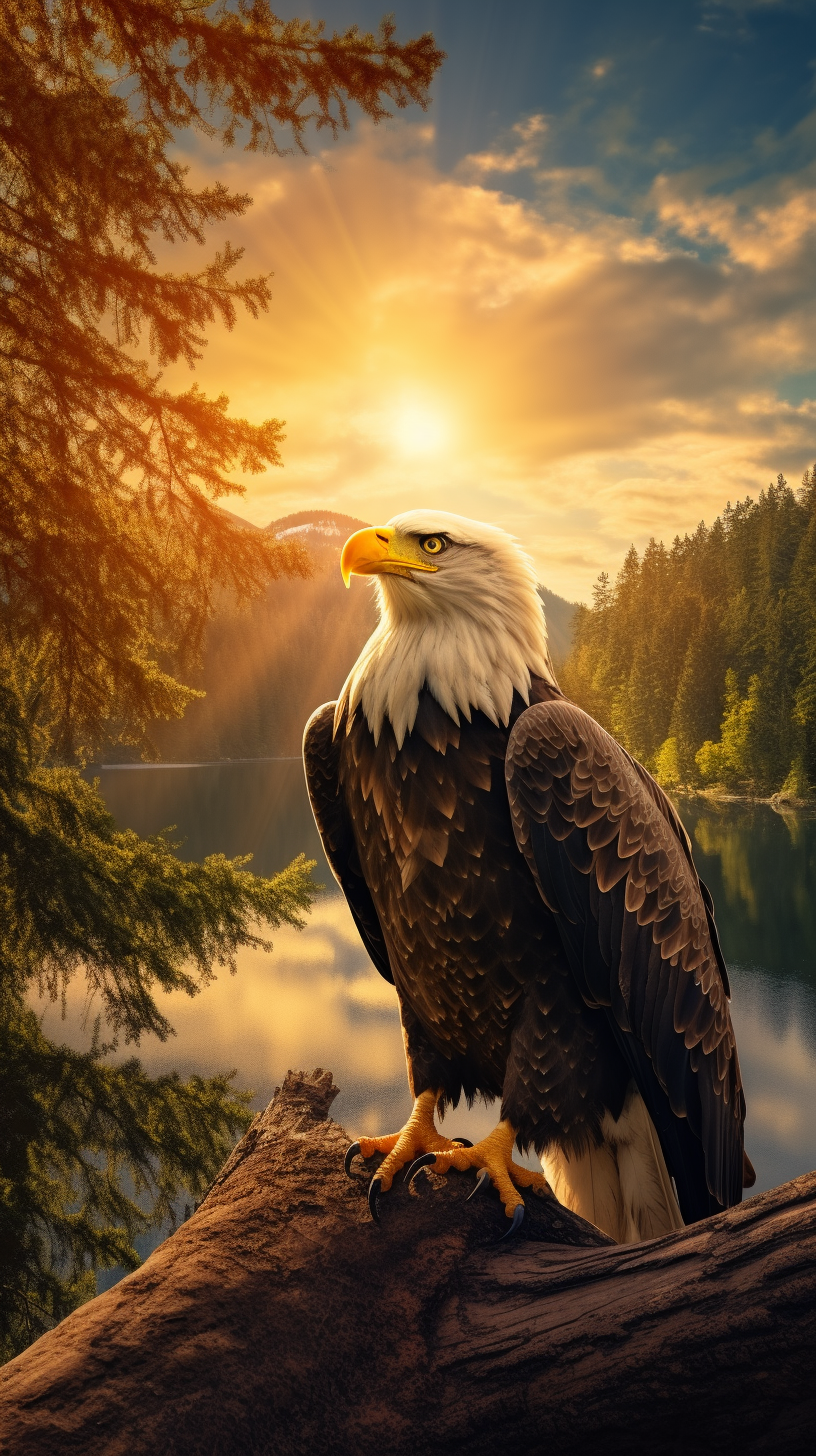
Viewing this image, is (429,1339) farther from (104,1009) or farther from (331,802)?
(104,1009)

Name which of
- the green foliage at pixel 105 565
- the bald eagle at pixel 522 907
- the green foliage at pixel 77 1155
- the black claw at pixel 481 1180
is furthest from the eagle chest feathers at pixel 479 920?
the green foliage at pixel 77 1155

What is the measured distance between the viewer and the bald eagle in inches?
94.3

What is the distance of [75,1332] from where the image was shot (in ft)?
6.06

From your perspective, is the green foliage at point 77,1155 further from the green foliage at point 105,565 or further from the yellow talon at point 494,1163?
the yellow talon at point 494,1163

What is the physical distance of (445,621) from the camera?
103 inches

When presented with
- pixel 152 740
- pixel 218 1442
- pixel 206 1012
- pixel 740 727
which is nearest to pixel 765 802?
pixel 740 727

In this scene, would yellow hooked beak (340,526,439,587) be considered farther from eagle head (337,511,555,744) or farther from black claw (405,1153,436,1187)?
black claw (405,1153,436,1187)

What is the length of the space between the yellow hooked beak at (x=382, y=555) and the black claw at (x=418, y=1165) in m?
1.69

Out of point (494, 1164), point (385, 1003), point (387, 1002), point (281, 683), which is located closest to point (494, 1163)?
point (494, 1164)

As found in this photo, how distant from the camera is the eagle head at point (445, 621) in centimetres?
251

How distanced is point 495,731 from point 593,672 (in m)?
51.2

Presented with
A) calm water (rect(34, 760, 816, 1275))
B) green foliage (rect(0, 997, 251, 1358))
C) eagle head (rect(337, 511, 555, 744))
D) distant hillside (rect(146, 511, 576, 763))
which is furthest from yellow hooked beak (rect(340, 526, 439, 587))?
distant hillside (rect(146, 511, 576, 763))

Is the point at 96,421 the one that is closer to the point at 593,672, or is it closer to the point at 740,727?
the point at 740,727

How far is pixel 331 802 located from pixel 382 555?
947mm
